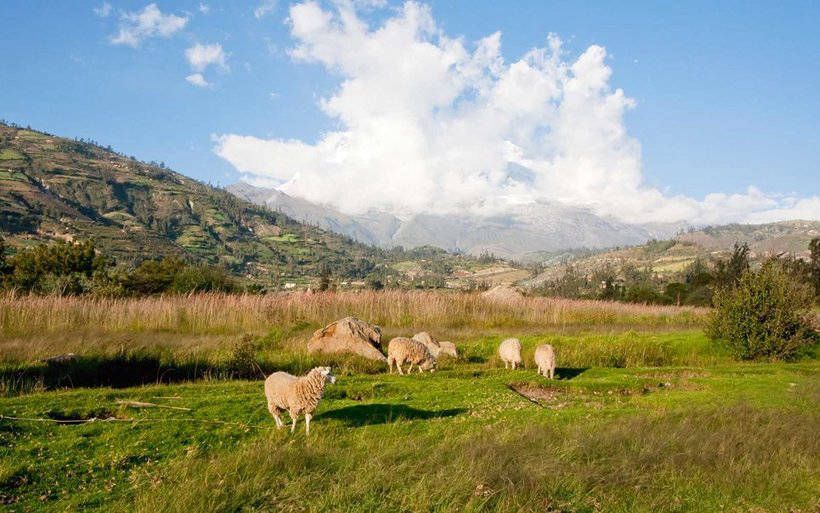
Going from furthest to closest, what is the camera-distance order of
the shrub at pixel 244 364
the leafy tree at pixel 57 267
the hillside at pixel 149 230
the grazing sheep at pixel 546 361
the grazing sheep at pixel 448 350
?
the hillside at pixel 149 230 → the leafy tree at pixel 57 267 → the grazing sheep at pixel 448 350 → the shrub at pixel 244 364 → the grazing sheep at pixel 546 361

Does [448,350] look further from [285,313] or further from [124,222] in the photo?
[124,222]

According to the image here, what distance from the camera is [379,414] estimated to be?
878 cm

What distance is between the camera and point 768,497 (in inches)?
250

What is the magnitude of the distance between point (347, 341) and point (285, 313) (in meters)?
6.81

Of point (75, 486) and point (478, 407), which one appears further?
point (478, 407)

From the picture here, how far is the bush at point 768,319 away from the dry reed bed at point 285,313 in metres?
10.2

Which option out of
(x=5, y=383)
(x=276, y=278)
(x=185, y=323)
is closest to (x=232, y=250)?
(x=276, y=278)

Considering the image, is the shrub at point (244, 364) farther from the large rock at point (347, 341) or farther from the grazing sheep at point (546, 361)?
the grazing sheep at point (546, 361)

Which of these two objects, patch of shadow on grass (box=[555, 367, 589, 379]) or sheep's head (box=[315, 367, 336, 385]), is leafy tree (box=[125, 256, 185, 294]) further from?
sheep's head (box=[315, 367, 336, 385])

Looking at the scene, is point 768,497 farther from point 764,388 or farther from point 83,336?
point 83,336

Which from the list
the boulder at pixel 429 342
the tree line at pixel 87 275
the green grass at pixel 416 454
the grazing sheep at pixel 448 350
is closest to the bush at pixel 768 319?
the green grass at pixel 416 454

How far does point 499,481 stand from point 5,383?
1078cm

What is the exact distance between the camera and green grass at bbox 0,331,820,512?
5.30 meters

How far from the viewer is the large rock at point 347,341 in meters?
17.5
